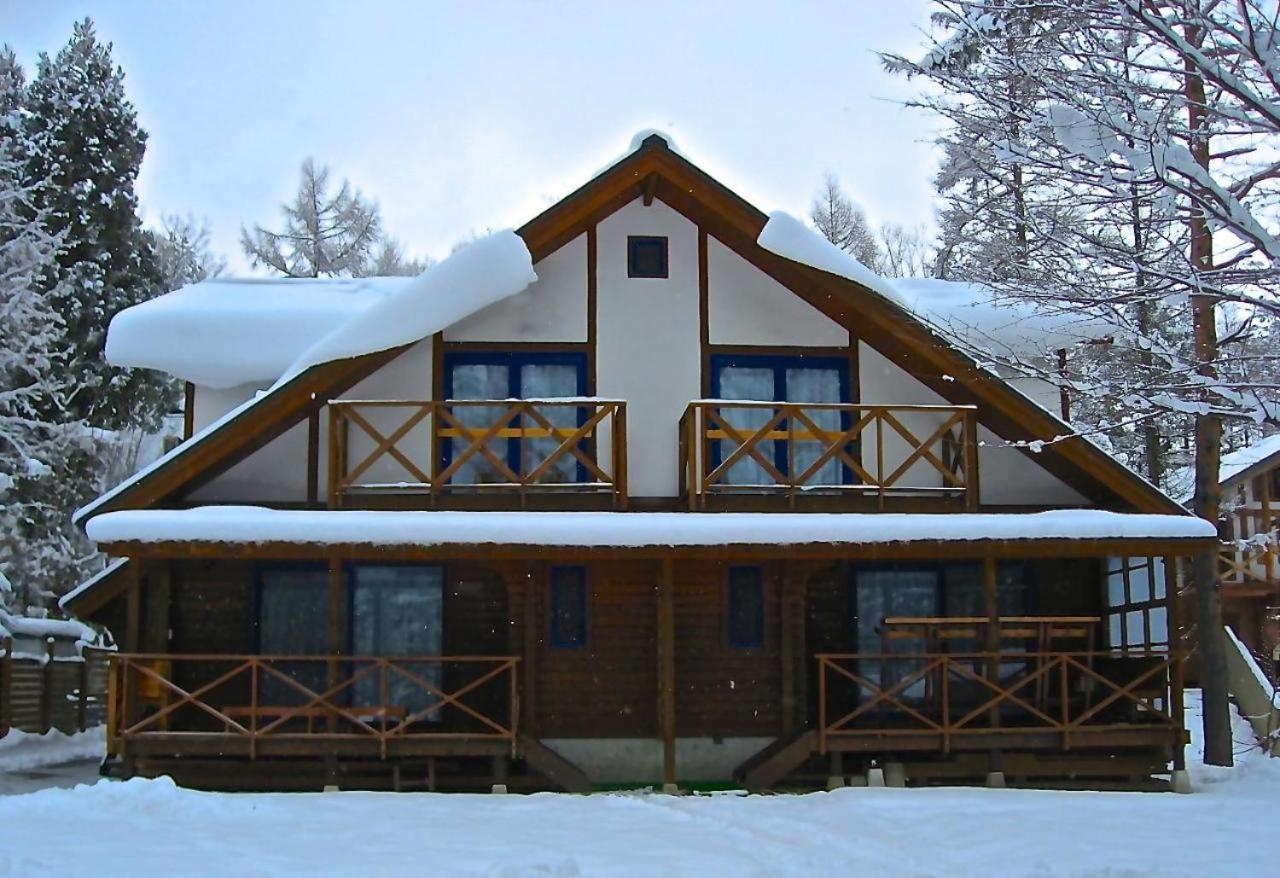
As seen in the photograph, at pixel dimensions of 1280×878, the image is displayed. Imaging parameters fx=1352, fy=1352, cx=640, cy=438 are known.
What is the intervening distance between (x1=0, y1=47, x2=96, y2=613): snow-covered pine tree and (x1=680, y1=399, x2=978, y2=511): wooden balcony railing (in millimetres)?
11687

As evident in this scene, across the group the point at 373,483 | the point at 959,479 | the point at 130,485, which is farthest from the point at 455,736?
the point at 959,479

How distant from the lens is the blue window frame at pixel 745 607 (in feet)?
48.2

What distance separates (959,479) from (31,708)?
1366 centimetres

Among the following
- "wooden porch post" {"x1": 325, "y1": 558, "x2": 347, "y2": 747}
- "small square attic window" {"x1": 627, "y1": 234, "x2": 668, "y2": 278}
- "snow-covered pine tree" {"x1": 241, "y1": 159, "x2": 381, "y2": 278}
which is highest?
"snow-covered pine tree" {"x1": 241, "y1": 159, "x2": 381, "y2": 278}

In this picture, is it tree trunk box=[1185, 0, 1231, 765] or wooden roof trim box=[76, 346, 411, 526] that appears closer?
wooden roof trim box=[76, 346, 411, 526]

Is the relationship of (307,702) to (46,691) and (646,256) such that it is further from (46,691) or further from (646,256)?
(46,691)

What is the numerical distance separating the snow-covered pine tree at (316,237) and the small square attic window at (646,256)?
17.3 metres

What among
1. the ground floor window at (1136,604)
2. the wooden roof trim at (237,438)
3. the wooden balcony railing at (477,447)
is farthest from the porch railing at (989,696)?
the wooden roof trim at (237,438)

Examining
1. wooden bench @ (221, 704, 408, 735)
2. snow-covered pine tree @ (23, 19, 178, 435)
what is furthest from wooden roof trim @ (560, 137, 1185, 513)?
snow-covered pine tree @ (23, 19, 178, 435)

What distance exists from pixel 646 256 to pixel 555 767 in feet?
18.9

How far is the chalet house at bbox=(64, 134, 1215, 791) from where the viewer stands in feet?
43.0

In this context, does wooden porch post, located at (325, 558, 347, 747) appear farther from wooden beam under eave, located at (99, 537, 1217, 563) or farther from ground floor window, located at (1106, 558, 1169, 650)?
ground floor window, located at (1106, 558, 1169, 650)

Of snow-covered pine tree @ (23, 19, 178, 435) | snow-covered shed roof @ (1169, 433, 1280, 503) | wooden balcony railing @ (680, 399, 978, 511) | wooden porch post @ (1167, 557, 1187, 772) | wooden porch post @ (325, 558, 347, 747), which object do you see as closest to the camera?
wooden porch post @ (325, 558, 347, 747)

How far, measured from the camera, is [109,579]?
14.4 m
